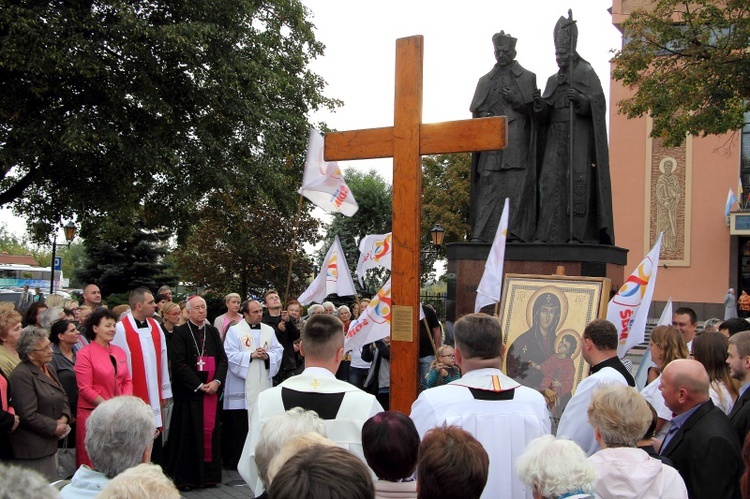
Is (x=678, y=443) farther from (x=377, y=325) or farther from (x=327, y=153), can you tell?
(x=377, y=325)

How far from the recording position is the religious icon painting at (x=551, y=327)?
7148 mm

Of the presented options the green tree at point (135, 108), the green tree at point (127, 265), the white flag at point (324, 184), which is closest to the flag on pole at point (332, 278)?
the white flag at point (324, 184)

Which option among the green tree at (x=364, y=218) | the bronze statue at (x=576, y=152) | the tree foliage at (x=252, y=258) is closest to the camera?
the bronze statue at (x=576, y=152)

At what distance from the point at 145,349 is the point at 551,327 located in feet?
13.0

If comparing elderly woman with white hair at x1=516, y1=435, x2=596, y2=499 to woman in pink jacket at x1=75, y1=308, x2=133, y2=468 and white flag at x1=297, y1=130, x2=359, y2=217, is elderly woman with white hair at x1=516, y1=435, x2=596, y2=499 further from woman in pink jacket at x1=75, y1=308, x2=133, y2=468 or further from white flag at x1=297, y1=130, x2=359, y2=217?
white flag at x1=297, y1=130, x2=359, y2=217

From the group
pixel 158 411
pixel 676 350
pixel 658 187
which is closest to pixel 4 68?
pixel 158 411

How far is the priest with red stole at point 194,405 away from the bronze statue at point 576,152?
14.8 ft

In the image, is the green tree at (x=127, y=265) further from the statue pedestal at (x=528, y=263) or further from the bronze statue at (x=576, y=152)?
the bronze statue at (x=576, y=152)

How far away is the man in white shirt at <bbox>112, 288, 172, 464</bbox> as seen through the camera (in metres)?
7.55

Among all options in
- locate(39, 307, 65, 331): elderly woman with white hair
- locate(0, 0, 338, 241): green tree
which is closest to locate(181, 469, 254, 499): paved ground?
locate(39, 307, 65, 331): elderly woman with white hair

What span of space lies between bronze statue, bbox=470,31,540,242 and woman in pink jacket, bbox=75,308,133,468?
5.07m

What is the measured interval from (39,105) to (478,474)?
755 inches

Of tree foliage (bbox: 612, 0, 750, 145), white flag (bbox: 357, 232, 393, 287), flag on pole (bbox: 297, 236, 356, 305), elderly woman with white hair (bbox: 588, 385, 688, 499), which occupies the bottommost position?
elderly woman with white hair (bbox: 588, 385, 688, 499)

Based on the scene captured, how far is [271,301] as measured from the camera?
974cm
